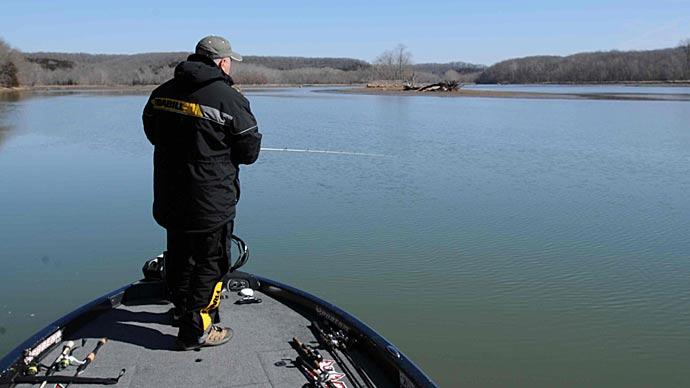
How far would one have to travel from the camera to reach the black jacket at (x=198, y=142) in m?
2.99

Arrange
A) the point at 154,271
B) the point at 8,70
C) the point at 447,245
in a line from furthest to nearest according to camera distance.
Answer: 1. the point at 8,70
2. the point at 447,245
3. the point at 154,271

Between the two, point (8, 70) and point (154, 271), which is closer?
point (154, 271)

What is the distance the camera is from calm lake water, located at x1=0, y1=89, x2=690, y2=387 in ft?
15.3

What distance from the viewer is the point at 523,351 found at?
178 inches

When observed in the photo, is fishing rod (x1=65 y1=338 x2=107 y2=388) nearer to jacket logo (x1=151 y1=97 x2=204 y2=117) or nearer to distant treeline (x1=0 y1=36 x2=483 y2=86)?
jacket logo (x1=151 y1=97 x2=204 y2=117)

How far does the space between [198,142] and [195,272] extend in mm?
625

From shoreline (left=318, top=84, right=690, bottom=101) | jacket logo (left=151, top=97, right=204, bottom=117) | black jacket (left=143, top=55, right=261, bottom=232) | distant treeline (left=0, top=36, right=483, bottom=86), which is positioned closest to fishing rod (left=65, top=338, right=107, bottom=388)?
black jacket (left=143, top=55, right=261, bottom=232)

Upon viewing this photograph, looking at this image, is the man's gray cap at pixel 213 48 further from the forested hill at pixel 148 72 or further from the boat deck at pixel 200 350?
the forested hill at pixel 148 72

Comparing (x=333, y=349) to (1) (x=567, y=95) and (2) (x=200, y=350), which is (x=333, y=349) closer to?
(2) (x=200, y=350)

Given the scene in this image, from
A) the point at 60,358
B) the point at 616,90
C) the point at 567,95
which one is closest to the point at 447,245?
the point at 60,358

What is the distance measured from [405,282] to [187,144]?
324 cm

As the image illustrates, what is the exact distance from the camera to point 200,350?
316cm

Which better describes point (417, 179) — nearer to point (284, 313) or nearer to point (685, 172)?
point (685, 172)

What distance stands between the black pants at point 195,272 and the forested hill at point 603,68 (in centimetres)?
8956
